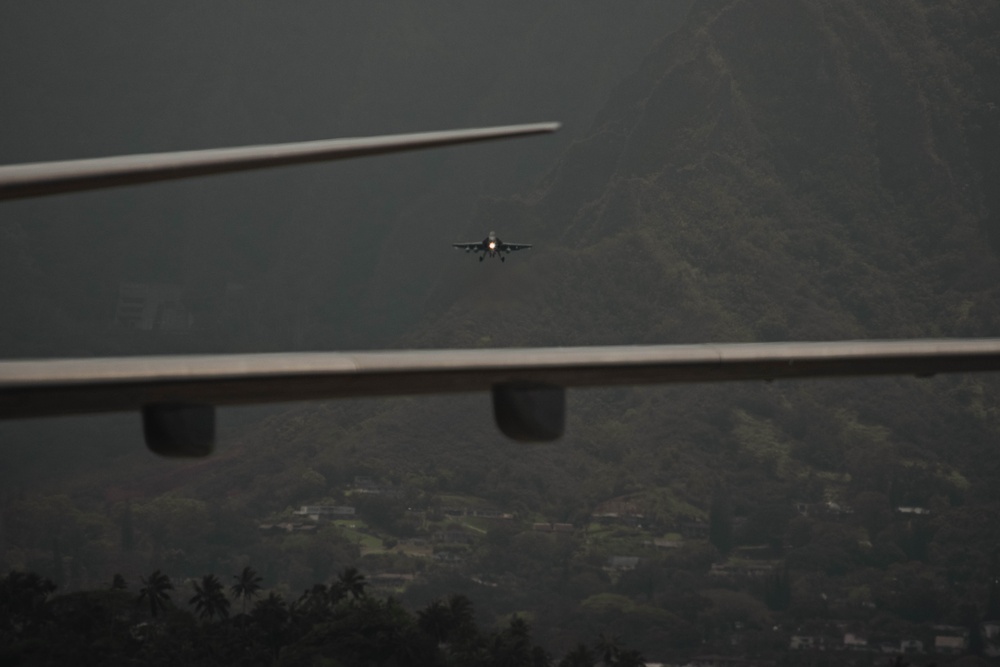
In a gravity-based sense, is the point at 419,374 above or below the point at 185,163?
below

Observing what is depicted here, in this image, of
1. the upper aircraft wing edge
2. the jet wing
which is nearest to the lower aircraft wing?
the upper aircraft wing edge

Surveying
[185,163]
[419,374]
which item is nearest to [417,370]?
[419,374]

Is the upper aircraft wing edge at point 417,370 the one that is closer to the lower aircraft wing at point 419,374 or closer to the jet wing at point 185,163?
the lower aircraft wing at point 419,374

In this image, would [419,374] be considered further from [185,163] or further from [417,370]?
[185,163]

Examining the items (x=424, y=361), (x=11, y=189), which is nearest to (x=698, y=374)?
(x=424, y=361)

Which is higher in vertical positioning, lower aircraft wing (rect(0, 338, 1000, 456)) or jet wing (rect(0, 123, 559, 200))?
jet wing (rect(0, 123, 559, 200))

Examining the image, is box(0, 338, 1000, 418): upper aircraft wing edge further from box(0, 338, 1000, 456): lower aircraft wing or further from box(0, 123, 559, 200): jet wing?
box(0, 123, 559, 200): jet wing

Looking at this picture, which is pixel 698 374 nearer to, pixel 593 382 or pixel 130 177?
pixel 593 382
